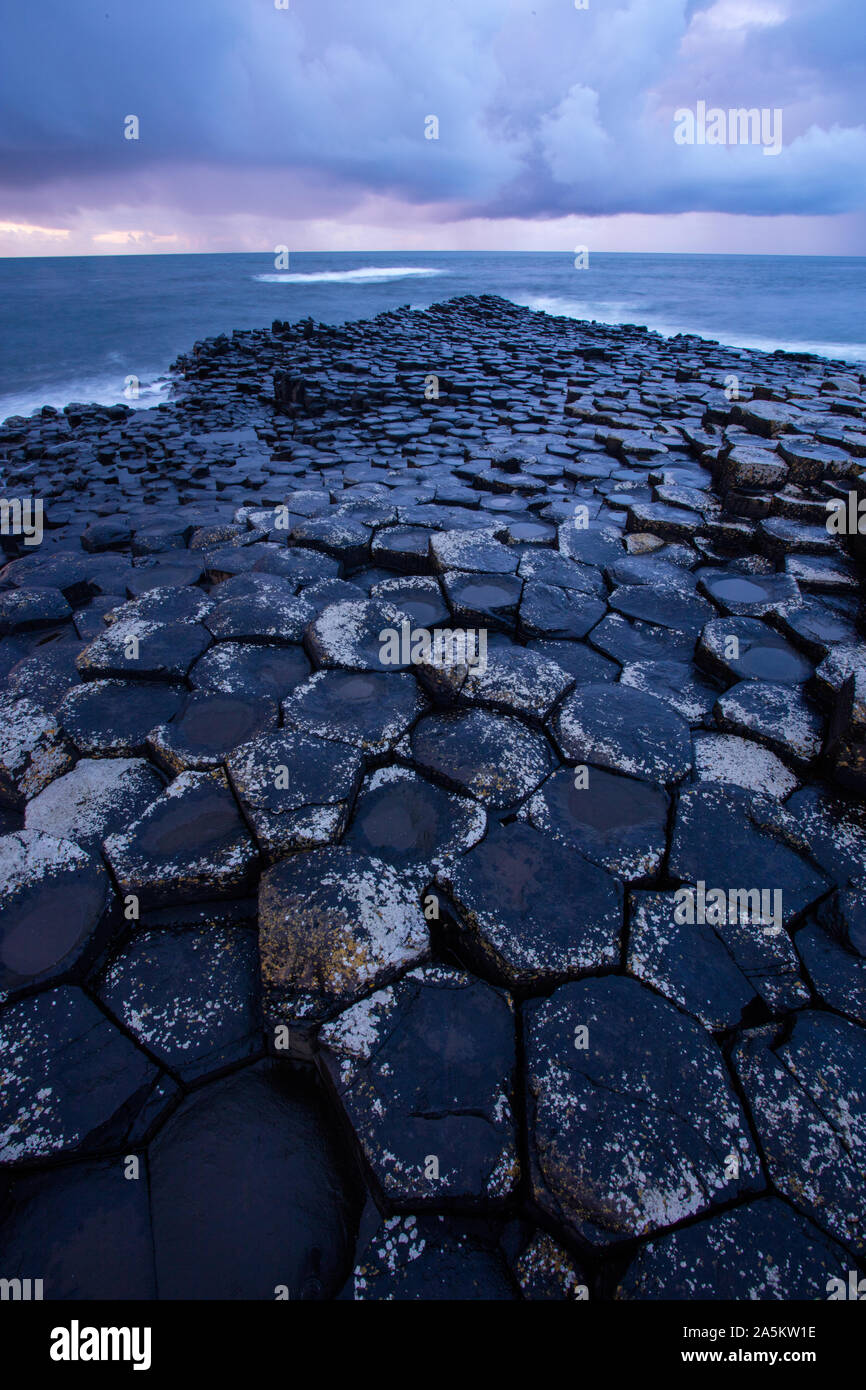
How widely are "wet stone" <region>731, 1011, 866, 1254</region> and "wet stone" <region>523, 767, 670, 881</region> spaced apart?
0.52 m

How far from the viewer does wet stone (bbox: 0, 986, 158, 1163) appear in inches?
53.7

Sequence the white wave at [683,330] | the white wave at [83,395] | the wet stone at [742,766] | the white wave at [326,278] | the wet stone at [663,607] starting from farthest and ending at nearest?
the white wave at [326,278], the white wave at [683,330], the white wave at [83,395], the wet stone at [663,607], the wet stone at [742,766]

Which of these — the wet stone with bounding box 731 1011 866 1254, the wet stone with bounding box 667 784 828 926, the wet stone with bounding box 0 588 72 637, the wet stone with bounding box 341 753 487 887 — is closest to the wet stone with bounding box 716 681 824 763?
the wet stone with bounding box 667 784 828 926

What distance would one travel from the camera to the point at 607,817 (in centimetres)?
198

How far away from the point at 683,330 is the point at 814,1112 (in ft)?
74.0

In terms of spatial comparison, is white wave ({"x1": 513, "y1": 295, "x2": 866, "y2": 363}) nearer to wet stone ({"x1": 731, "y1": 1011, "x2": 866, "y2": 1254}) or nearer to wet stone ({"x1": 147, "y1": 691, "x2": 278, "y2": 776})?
wet stone ({"x1": 147, "y1": 691, "x2": 278, "y2": 776})

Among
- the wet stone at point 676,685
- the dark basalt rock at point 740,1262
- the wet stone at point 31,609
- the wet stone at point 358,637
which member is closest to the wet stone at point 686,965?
the dark basalt rock at point 740,1262

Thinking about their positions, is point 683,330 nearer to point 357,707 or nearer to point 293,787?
point 357,707

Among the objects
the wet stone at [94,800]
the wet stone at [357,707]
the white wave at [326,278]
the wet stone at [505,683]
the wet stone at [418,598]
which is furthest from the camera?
the white wave at [326,278]

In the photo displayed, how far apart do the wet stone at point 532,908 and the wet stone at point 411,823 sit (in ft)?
0.24

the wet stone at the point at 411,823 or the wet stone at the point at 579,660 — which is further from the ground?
the wet stone at the point at 579,660

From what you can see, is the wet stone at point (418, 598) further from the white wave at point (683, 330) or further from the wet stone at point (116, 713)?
the white wave at point (683, 330)

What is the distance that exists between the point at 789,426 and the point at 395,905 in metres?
5.40

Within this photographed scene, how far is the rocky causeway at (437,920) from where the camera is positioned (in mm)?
1245
